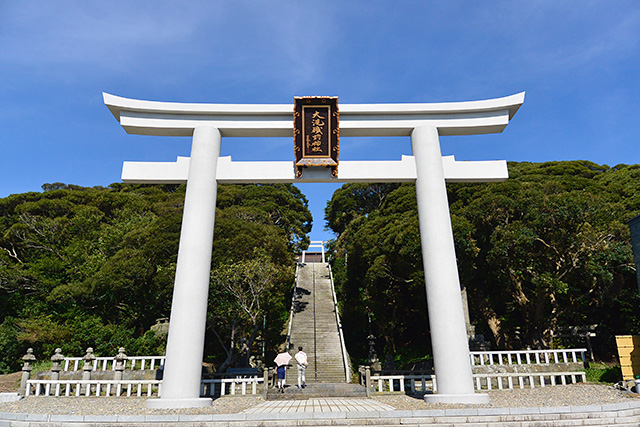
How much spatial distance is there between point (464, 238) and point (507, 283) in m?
2.30

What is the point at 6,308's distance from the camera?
1756cm

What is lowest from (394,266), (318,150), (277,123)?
(394,266)

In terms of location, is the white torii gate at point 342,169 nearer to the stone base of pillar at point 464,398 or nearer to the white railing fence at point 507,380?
the stone base of pillar at point 464,398

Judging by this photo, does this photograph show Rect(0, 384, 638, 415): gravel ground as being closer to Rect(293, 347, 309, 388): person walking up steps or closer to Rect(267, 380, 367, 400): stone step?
Rect(267, 380, 367, 400): stone step

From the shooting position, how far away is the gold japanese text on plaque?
8.86 metres

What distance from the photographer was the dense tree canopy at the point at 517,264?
12.5 m

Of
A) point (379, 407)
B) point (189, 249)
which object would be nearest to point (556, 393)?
point (379, 407)

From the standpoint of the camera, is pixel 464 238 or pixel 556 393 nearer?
pixel 556 393

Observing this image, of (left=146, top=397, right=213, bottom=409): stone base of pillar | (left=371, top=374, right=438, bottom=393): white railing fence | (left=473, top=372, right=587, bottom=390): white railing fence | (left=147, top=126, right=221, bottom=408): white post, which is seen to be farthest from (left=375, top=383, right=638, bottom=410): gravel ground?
(left=147, top=126, right=221, bottom=408): white post

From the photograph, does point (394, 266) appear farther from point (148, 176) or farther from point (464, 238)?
point (148, 176)

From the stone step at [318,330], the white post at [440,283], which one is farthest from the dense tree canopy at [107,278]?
the white post at [440,283]

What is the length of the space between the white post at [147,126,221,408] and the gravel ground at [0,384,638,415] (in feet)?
1.34

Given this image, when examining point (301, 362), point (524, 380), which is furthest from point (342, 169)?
point (524, 380)

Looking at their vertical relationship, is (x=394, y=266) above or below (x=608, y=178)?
below
